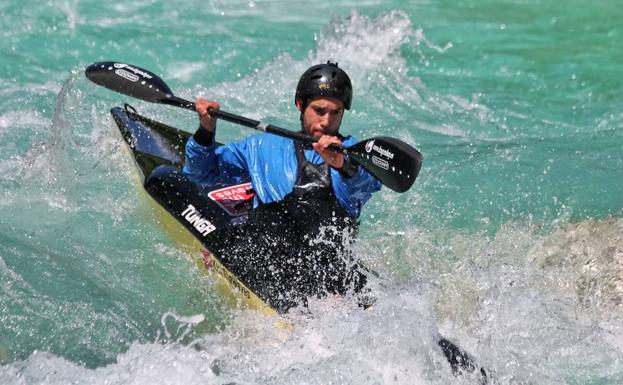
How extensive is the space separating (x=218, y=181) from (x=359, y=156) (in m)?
1.09

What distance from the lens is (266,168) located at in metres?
5.05

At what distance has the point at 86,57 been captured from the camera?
984 centimetres

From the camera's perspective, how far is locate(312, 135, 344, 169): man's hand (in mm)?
4562

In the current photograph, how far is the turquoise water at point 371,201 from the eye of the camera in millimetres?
4652

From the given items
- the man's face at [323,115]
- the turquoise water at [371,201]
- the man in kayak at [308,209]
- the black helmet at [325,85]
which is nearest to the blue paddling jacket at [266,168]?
the man in kayak at [308,209]

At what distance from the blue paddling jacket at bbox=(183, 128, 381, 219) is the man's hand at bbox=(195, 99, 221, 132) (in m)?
0.05

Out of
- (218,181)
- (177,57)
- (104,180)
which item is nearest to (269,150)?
(218,181)

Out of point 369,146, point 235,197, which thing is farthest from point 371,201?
point 369,146

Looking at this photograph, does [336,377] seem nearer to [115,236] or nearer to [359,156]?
[359,156]

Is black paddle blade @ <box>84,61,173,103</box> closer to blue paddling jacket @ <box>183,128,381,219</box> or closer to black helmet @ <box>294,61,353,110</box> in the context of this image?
blue paddling jacket @ <box>183,128,381,219</box>

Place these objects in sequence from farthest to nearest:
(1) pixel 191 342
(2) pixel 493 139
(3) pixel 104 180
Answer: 1. (2) pixel 493 139
2. (3) pixel 104 180
3. (1) pixel 191 342

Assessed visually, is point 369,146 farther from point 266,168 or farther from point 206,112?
point 206,112

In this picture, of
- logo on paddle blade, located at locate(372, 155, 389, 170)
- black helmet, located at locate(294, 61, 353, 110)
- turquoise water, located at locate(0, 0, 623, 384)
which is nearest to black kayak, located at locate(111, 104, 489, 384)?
turquoise water, located at locate(0, 0, 623, 384)

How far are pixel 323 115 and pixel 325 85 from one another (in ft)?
0.50
